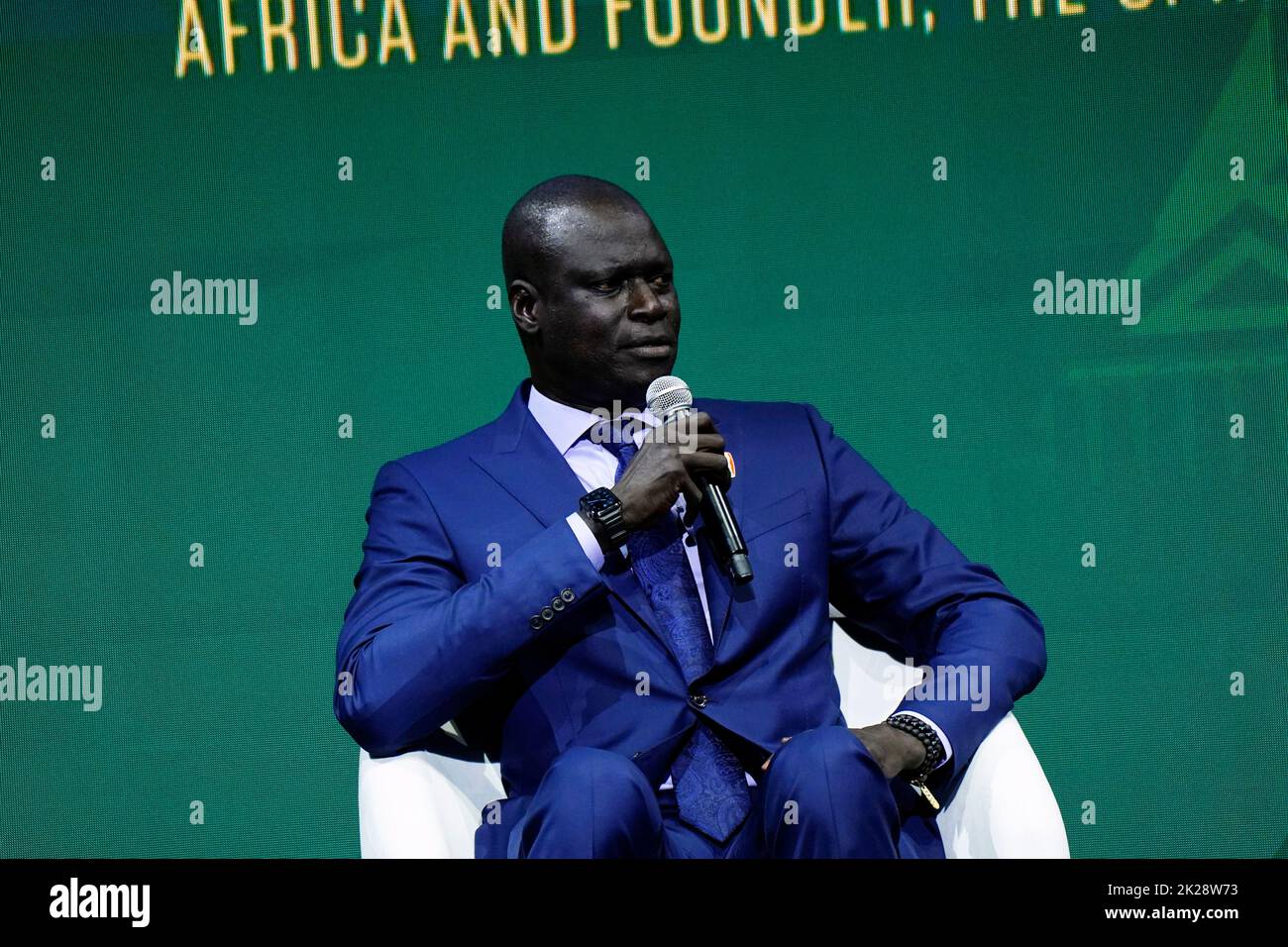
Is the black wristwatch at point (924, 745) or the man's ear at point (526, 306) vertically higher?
the man's ear at point (526, 306)

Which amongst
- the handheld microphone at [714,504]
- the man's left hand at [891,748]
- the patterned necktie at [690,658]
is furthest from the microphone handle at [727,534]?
the man's left hand at [891,748]

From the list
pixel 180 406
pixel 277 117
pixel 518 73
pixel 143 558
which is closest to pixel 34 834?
pixel 143 558

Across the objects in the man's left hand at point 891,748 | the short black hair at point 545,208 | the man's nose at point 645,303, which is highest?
the short black hair at point 545,208

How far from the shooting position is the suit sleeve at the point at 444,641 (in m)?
2.97

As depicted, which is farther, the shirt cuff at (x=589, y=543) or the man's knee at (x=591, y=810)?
the shirt cuff at (x=589, y=543)

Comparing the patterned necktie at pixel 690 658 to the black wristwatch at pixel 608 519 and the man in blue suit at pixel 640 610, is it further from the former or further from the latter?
the black wristwatch at pixel 608 519

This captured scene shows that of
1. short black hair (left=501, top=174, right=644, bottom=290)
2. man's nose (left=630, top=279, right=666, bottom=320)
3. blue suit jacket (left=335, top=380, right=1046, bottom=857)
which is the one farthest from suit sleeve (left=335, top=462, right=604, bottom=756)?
short black hair (left=501, top=174, right=644, bottom=290)

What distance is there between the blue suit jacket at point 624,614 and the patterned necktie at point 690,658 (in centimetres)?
3

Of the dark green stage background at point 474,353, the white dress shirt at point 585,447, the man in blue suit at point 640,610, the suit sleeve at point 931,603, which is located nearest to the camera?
the man in blue suit at point 640,610

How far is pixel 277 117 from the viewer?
13.2 ft

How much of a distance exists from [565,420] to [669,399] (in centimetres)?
31

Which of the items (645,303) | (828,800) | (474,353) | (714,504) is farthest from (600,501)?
(474,353)
